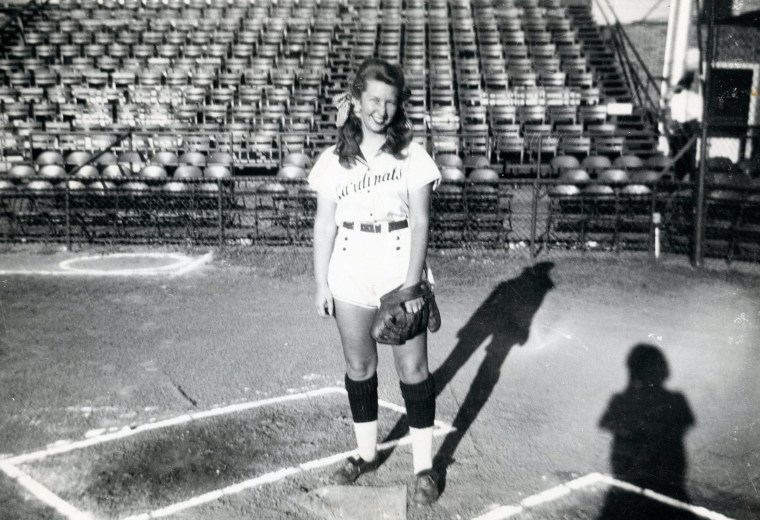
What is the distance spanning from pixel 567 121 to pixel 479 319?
9.59 m

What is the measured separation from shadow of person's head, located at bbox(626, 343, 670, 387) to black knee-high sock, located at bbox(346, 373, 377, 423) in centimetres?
261

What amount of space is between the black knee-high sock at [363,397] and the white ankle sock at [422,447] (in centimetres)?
26

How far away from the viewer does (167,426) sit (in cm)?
430

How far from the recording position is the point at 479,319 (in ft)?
22.4

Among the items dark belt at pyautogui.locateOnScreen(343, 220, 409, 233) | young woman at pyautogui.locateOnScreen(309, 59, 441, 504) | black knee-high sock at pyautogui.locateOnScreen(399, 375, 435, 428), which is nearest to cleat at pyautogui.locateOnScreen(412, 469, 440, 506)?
young woman at pyautogui.locateOnScreen(309, 59, 441, 504)

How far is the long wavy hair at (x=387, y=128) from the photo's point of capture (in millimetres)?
3066

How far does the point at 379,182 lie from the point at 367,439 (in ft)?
4.82

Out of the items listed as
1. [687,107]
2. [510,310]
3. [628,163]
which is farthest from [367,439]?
[687,107]

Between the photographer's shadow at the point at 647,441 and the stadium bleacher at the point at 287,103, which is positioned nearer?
the photographer's shadow at the point at 647,441

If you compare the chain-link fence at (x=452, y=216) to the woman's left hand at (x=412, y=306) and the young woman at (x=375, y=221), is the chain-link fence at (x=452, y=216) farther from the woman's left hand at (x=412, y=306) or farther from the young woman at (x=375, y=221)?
the woman's left hand at (x=412, y=306)

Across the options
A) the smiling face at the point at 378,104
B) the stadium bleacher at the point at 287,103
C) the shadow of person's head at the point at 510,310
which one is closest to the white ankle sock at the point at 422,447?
the smiling face at the point at 378,104

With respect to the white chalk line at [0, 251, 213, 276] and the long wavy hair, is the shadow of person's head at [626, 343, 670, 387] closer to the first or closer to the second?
the long wavy hair

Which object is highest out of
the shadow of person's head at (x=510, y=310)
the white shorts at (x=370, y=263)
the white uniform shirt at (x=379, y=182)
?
the white uniform shirt at (x=379, y=182)

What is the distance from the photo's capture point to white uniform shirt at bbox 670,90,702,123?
16.4 m
